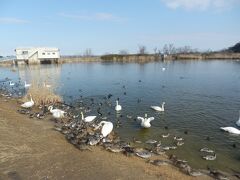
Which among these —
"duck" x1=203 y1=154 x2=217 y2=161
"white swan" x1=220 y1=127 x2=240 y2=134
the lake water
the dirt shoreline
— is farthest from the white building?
"duck" x1=203 y1=154 x2=217 y2=161

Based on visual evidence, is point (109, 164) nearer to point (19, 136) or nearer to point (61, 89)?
point (19, 136)

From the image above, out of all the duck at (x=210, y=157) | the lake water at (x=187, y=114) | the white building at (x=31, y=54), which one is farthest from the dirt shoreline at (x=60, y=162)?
the white building at (x=31, y=54)

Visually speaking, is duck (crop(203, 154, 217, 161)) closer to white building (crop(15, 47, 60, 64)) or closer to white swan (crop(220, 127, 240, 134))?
white swan (crop(220, 127, 240, 134))

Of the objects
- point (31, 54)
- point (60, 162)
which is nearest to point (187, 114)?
point (60, 162)

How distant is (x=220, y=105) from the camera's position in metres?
28.0

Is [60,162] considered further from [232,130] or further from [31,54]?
[31,54]

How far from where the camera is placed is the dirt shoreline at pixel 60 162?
1218 cm

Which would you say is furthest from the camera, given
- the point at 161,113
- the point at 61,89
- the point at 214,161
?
the point at 61,89

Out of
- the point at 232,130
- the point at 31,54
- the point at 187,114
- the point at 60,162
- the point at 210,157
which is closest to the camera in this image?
the point at 60,162

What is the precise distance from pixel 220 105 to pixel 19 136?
1977cm

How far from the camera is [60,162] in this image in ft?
43.7

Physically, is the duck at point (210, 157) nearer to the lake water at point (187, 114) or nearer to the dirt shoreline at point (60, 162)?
the lake water at point (187, 114)

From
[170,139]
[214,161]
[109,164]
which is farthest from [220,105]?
[109,164]

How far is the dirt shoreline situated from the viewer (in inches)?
480
